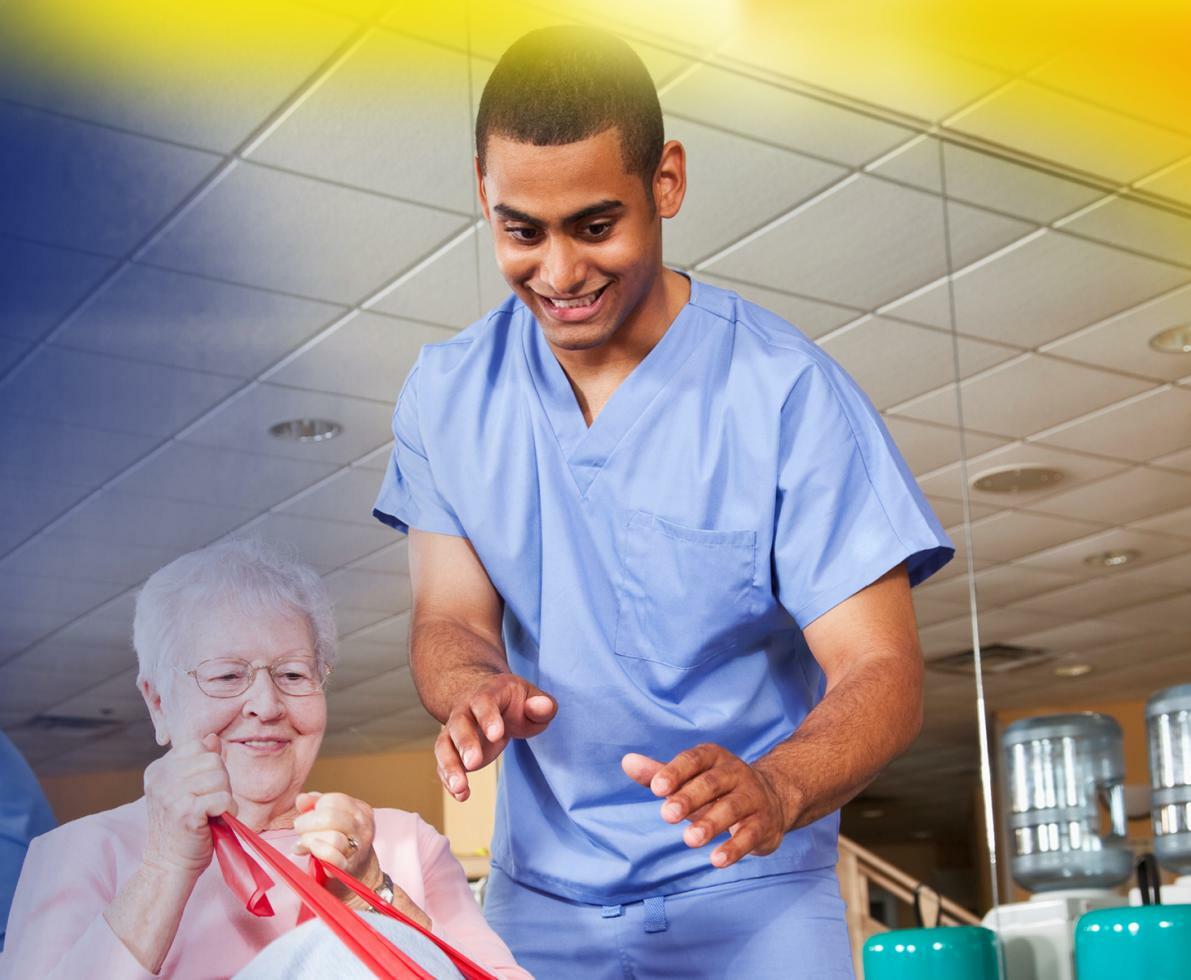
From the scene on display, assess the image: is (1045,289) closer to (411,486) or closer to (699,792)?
(411,486)

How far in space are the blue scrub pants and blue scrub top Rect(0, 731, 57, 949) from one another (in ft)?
1.52

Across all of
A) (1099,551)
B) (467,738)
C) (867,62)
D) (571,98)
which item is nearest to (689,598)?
(467,738)

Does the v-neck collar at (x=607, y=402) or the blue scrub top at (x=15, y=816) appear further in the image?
the v-neck collar at (x=607, y=402)

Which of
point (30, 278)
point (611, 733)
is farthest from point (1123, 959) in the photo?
point (30, 278)

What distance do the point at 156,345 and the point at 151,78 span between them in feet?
0.92

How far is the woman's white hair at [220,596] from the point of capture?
105 cm

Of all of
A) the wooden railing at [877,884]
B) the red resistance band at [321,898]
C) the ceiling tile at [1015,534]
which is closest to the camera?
the red resistance band at [321,898]

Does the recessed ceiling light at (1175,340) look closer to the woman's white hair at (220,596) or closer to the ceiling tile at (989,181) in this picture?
the ceiling tile at (989,181)

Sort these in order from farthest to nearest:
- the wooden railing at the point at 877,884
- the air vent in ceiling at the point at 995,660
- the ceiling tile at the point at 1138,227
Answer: the ceiling tile at the point at 1138,227, the air vent in ceiling at the point at 995,660, the wooden railing at the point at 877,884

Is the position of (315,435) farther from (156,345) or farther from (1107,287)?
(1107,287)

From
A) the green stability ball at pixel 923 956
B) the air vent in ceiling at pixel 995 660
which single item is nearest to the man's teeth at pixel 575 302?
the green stability ball at pixel 923 956

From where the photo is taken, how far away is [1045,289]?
3.48 m

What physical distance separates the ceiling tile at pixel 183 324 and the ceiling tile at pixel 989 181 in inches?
84.8

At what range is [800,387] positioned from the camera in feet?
4.29
